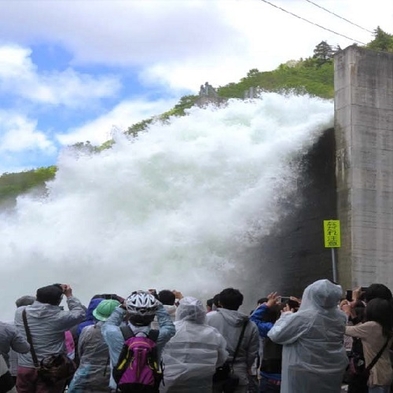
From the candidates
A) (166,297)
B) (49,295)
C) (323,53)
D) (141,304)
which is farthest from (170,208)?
(323,53)

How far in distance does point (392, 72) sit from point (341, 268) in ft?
19.0

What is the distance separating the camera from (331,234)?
14.9 m

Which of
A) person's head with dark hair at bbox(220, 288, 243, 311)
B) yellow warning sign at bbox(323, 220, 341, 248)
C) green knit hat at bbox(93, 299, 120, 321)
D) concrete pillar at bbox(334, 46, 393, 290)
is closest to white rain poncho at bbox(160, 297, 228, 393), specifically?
person's head with dark hair at bbox(220, 288, 243, 311)

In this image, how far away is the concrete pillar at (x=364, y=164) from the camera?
17.3 m

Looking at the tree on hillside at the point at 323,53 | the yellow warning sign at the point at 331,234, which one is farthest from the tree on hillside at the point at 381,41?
the yellow warning sign at the point at 331,234

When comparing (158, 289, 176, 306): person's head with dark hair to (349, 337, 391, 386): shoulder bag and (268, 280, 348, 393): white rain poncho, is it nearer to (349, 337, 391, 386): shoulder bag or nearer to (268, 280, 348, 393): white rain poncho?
(268, 280, 348, 393): white rain poncho

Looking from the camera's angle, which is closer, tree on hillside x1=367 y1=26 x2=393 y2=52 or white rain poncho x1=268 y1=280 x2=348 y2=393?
white rain poncho x1=268 y1=280 x2=348 y2=393

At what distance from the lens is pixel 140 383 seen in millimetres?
4832

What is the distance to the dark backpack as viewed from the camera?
4840mm

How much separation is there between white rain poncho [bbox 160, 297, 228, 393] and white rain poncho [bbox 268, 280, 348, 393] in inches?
21.1

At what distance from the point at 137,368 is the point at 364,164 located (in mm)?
13939

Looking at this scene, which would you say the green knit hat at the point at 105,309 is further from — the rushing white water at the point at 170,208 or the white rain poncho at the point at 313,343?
the rushing white water at the point at 170,208

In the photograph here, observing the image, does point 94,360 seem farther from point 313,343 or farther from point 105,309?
point 313,343

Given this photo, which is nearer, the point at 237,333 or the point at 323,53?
the point at 237,333
